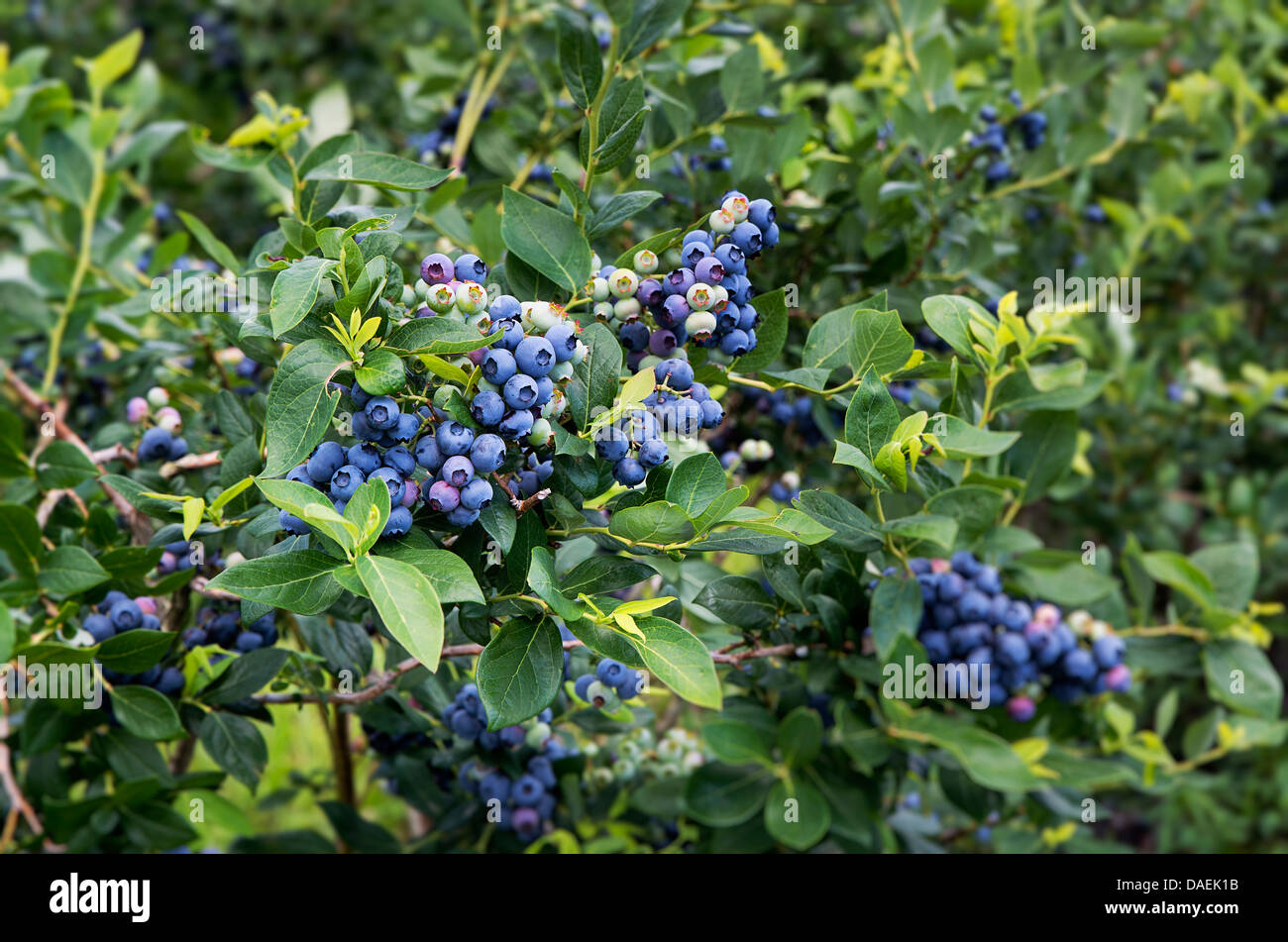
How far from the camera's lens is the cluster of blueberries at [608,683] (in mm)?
1211

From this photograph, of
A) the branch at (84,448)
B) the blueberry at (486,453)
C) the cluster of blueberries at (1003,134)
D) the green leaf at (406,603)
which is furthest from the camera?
the cluster of blueberries at (1003,134)

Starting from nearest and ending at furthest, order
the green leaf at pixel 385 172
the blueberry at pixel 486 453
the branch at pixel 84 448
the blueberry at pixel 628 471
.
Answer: the blueberry at pixel 486 453, the blueberry at pixel 628 471, the green leaf at pixel 385 172, the branch at pixel 84 448

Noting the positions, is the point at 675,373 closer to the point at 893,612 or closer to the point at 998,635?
the point at 893,612

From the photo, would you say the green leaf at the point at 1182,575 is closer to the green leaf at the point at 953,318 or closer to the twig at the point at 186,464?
the green leaf at the point at 953,318

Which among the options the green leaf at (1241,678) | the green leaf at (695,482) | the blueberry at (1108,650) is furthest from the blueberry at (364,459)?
the green leaf at (1241,678)

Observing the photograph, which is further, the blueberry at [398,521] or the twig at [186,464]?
the twig at [186,464]

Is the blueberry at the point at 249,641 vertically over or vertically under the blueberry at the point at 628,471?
under

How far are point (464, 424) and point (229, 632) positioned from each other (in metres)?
0.67

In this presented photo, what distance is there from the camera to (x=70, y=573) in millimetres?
1239

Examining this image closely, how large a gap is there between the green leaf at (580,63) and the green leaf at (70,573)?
30.3 inches

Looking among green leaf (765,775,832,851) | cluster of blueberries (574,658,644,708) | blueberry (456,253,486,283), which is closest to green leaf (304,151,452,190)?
blueberry (456,253,486,283)

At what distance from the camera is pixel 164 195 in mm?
3891
